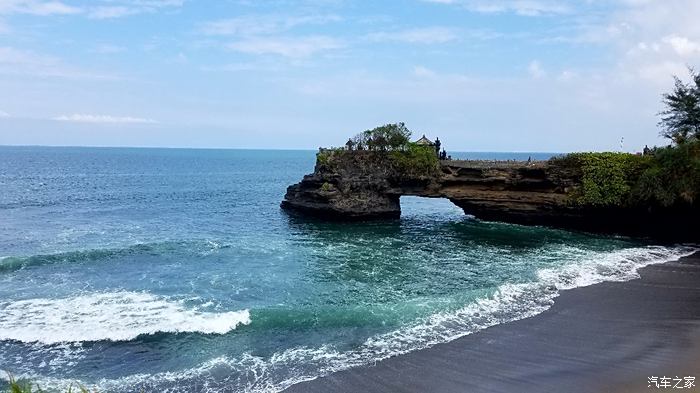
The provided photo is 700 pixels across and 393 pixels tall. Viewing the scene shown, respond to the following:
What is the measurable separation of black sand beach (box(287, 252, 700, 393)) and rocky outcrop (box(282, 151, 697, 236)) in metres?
17.4

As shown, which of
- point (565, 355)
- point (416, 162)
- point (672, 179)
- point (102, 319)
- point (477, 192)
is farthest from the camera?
point (416, 162)

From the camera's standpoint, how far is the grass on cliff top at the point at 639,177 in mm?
34469

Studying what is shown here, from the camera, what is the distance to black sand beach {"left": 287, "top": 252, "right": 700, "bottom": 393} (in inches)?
588

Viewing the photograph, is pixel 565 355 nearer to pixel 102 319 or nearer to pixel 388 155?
pixel 102 319

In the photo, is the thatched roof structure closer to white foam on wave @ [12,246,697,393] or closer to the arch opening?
the arch opening

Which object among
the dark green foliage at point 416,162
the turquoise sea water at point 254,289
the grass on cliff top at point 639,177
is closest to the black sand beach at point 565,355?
the turquoise sea water at point 254,289

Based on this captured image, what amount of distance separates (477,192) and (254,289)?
24.4 metres

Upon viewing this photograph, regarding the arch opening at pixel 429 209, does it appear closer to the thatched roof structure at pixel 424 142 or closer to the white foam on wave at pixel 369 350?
the thatched roof structure at pixel 424 142

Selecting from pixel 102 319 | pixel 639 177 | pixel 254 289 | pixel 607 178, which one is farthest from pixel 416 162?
pixel 102 319

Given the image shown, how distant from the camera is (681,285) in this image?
81.9 ft

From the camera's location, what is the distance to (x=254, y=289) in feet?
79.6

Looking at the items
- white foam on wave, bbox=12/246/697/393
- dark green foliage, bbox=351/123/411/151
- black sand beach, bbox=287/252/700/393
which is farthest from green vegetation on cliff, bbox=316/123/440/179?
black sand beach, bbox=287/252/700/393

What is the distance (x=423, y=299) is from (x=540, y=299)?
507 cm

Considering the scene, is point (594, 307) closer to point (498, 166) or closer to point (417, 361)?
point (417, 361)
